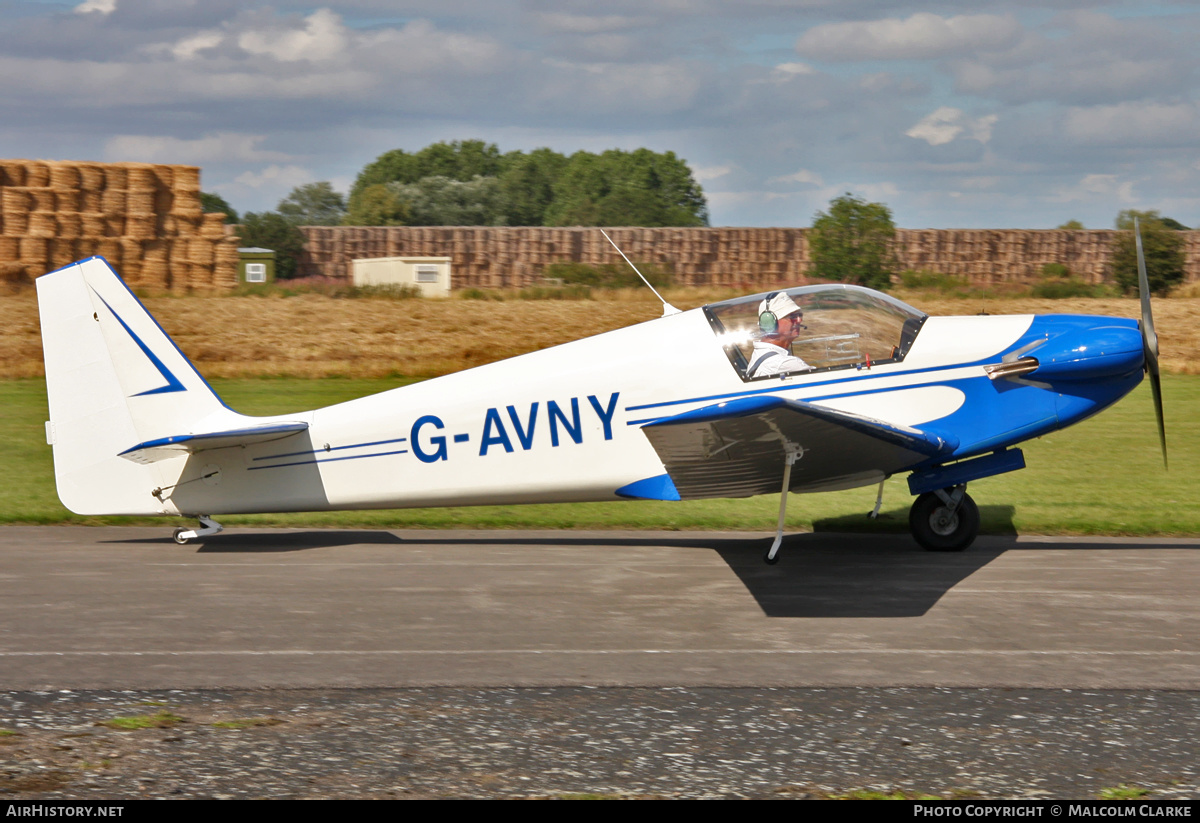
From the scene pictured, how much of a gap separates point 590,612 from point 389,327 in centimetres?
2020

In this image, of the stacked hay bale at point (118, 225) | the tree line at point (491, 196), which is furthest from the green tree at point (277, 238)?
the stacked hay bale at point (118, 225)

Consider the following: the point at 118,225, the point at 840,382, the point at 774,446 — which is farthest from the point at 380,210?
the point at 774,446

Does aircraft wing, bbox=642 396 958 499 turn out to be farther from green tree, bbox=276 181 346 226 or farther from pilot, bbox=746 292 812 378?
green tree, bbox=276 181 346 226

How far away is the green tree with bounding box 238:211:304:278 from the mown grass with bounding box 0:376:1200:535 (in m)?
35.2

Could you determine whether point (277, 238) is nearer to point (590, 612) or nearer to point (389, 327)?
point (389, 327)

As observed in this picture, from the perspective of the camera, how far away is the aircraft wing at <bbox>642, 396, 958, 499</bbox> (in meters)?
6.50

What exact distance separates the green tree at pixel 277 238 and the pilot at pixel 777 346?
140 feet

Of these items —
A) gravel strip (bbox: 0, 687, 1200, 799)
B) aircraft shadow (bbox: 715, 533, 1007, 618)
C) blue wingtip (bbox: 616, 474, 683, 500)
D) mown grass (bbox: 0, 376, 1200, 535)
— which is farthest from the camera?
mown grass (bbox: 0, 376, 1200, 535)

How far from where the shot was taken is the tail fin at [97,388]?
858 cm

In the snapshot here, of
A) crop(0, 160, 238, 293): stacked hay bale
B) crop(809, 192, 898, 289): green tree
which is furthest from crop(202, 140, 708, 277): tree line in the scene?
crop(809, 192, 898, 289): green tree

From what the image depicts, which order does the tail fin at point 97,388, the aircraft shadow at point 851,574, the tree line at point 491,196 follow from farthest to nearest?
the tree line at point 491,196 < the tail fin at point 97,388 < the aircraft shadow at point 851,574

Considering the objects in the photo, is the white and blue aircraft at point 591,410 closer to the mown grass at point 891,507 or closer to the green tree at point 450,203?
the mown grass at point 891,507

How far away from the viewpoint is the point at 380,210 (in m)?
71.4
